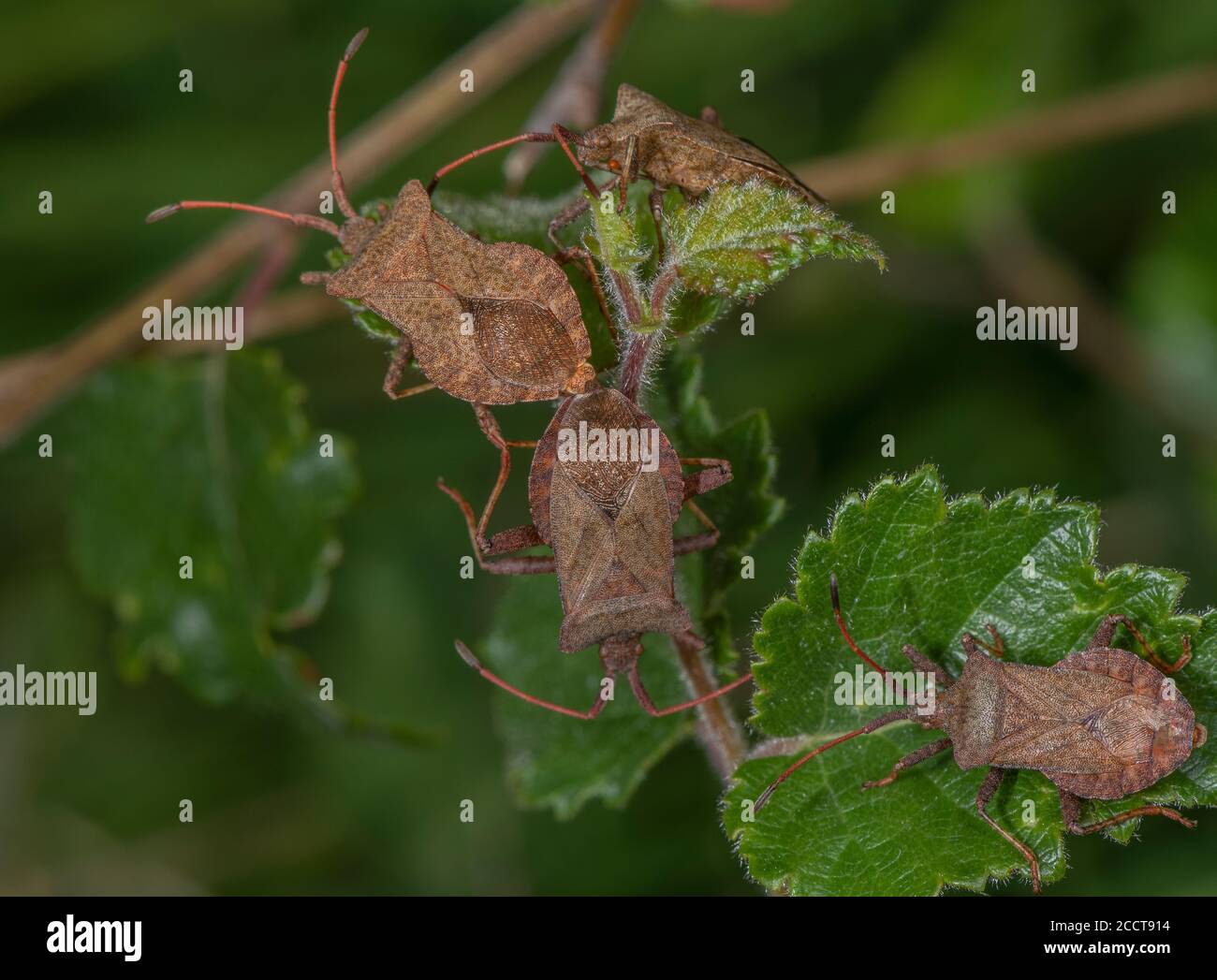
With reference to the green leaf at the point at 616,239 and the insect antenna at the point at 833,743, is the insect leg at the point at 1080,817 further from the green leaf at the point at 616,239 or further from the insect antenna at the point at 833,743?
the green leaf at the point at 616,239

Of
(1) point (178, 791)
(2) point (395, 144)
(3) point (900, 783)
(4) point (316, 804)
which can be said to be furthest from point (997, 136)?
(1) point (178, 791)

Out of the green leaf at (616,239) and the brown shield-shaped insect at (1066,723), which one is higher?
the green leaf at (616,239)

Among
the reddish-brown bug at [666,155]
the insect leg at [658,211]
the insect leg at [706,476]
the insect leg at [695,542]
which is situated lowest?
the insect leg at [695,542]

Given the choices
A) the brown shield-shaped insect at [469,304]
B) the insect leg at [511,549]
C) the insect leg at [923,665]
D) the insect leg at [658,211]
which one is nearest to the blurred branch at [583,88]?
the brown shield-shaped insect at [469,304]

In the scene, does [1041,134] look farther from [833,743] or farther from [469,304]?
[833,743]

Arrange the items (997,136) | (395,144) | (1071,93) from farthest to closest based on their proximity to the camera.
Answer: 1. (1071,93)
2. (997,136)
3. (395,144)
